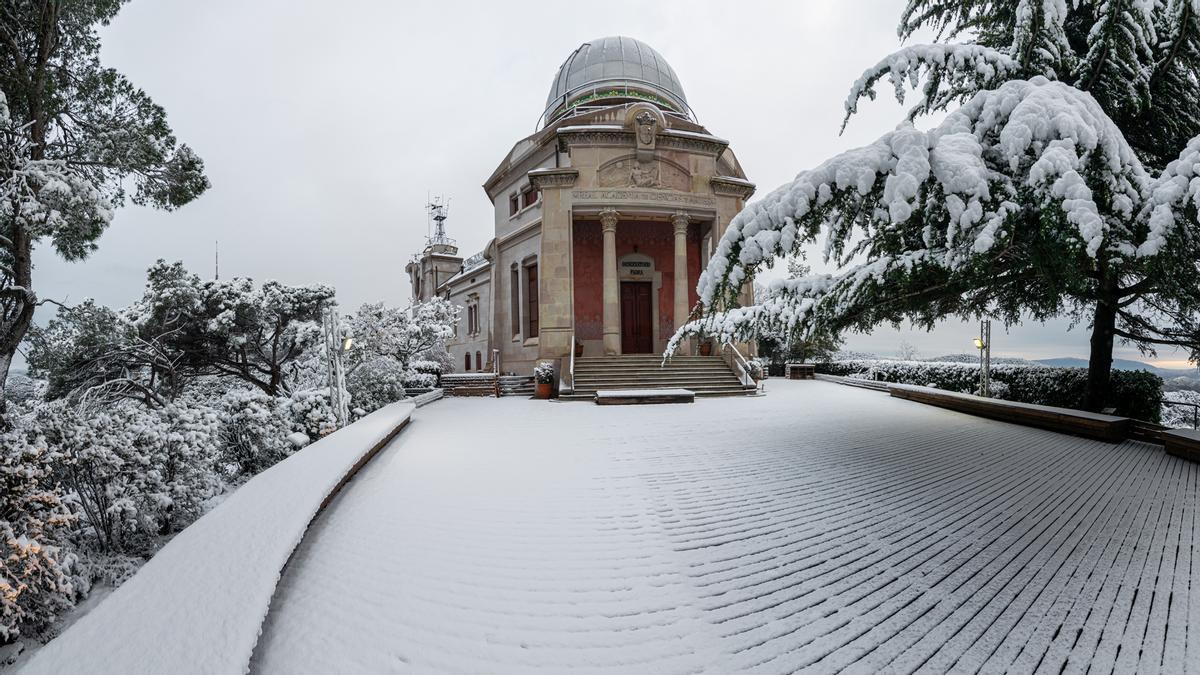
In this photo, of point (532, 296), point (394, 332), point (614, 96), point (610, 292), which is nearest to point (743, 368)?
point (610, 292)

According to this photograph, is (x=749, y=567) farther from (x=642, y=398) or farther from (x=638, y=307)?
(x=638, y=307)

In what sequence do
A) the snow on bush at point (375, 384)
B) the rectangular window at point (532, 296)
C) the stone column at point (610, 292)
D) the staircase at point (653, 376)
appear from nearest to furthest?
the snow on bush at point (375, 384), the staircase at point (653, 376), the stone column at point (610, 292), the rectangular window at point (532, 296)

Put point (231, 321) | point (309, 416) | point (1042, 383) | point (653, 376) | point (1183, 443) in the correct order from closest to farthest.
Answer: point (1183, 443) < point (309, 416) < point (1042, 383) < point (231, 321) < point (653, 376)

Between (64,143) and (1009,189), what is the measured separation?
13.7 metres

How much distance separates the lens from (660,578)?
305 cm

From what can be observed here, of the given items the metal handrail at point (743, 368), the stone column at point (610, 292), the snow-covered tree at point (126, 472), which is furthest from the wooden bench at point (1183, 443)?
the stone column at point (610, 292)

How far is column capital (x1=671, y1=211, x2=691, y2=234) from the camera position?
60.9ft

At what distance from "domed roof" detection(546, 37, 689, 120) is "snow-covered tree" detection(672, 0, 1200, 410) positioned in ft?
58.1

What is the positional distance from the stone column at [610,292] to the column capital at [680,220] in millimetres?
2429

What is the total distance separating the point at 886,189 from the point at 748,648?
3477 millimetres

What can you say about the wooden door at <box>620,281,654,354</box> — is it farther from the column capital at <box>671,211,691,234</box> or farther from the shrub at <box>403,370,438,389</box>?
the shrub at <box>403,370,438,389</box>

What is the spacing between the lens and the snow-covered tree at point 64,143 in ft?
24.5

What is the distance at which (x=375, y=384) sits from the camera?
1368 cm

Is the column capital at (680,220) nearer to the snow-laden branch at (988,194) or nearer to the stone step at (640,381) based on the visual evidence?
the stone step at (640,381)
